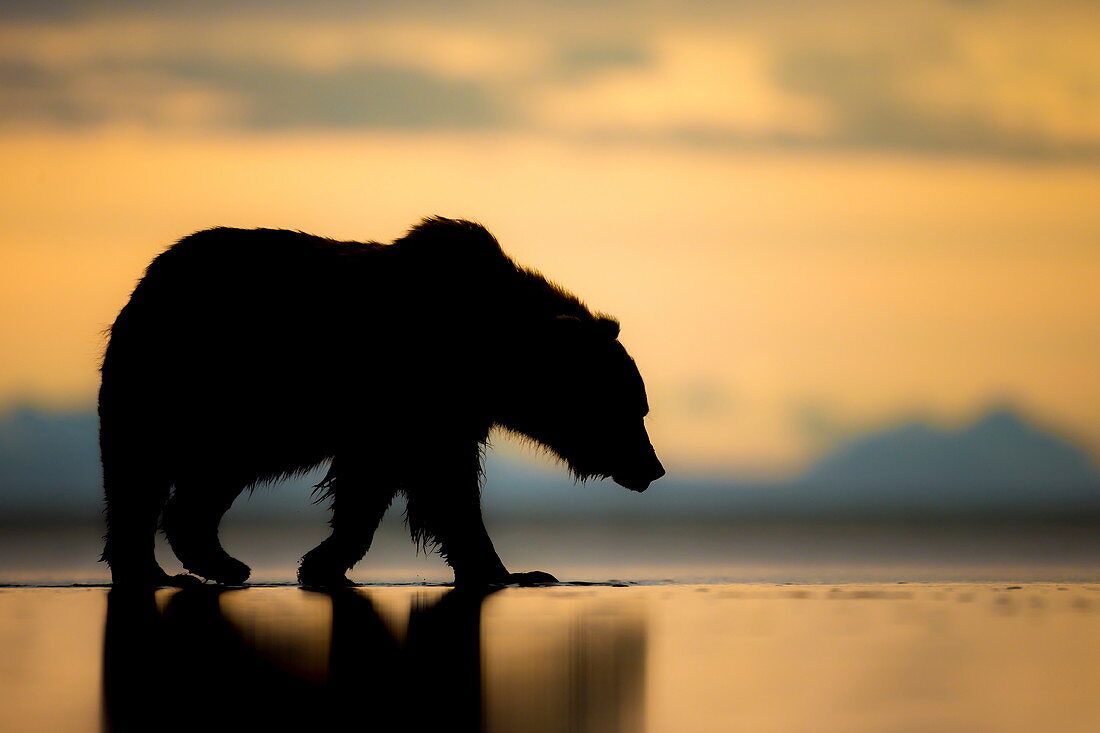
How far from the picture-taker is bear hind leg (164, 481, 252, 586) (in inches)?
444

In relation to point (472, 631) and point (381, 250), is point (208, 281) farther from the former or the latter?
point (472, 631)

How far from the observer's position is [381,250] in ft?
36.4

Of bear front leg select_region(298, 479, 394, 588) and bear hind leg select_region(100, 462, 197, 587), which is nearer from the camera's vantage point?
bear front leg select_region(298, 479, 394, 588)

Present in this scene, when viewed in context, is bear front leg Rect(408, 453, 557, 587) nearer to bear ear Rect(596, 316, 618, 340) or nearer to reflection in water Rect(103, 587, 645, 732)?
bear ear Rect(596, 316, 618, 340)

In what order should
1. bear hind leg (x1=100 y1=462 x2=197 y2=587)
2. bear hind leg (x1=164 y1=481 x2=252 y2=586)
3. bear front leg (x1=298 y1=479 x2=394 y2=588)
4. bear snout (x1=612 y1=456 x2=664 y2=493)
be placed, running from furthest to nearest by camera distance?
bear snout (x1=612 y1=456 x2=664 y2=493) → bear hind leg (x1=164 y1=481 x2=252 y2=586) → bear hind leg (x1=100 y1=462 x2=197 y2=587) → bear front leg (x1=298 y1=479 x2=394 y2=588)

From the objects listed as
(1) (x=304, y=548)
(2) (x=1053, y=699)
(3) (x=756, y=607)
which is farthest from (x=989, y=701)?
(1) (x=304, y=548)

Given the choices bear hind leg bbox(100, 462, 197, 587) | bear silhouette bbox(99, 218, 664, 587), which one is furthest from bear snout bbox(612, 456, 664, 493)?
bear hind leg bbox(100, 462, 197, 587)

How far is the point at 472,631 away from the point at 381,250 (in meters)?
4.34

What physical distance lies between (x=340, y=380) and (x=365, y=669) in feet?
16.6

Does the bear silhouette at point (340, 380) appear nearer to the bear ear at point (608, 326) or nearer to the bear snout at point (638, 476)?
the bear ear at point (608, 326)

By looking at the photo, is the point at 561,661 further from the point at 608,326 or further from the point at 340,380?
the point at 608,326

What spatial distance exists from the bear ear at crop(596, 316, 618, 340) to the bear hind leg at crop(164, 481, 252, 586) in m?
3.02

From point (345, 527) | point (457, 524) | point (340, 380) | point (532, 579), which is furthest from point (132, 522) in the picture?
point (532, 579)

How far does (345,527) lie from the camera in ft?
34.9
